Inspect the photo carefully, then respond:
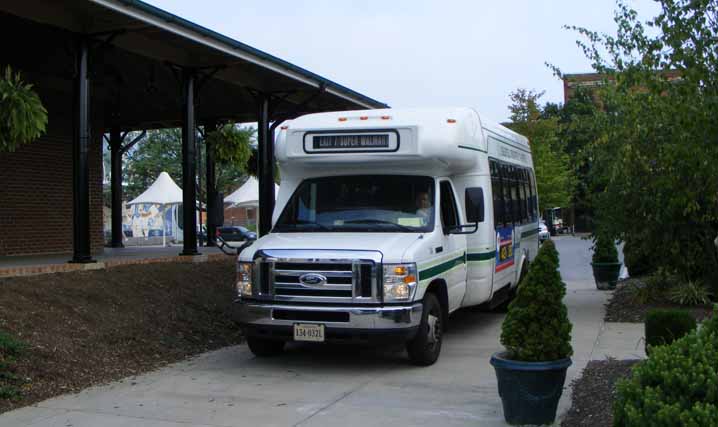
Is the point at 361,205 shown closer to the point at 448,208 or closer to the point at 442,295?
the point at 448,208

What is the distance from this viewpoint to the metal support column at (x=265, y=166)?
17641 mm

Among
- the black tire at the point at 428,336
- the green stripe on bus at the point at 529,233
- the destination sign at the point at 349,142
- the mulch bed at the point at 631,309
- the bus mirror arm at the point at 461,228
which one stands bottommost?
the mulch bed at the point at 631,309

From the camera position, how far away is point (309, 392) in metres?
7.59

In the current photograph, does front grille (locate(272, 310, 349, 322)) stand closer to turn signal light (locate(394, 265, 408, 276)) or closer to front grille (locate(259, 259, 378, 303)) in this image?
front grille (locate(259, 259, 378, 303))

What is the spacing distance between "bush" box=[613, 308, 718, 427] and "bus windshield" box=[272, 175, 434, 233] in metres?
4.68

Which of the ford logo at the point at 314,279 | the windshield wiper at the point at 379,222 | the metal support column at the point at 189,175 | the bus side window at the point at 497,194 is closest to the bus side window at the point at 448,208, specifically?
the windshield wiper at the point at 379,222

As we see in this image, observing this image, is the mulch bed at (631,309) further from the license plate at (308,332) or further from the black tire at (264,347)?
the license plate at (308,332)

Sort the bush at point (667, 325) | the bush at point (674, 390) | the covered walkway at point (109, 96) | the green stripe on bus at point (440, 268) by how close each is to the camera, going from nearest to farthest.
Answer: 1. the bush at point (674, 390)
2. the bush at point (667, 325)
3. the green stripe on bus at point (440, 268)
4. the covered walkway at point (109, 96)

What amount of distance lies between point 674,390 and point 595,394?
10.2 ft

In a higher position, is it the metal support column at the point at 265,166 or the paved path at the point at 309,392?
the metal support column at the point at 265,166

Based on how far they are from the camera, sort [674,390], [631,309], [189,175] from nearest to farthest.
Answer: [674,390] < [631,309] < [189,175]

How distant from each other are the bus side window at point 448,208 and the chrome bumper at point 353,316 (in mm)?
1560

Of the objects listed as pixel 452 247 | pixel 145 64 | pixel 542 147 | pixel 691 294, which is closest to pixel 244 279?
pixel 452 247

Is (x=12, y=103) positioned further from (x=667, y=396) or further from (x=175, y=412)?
(x=667, y=396)
